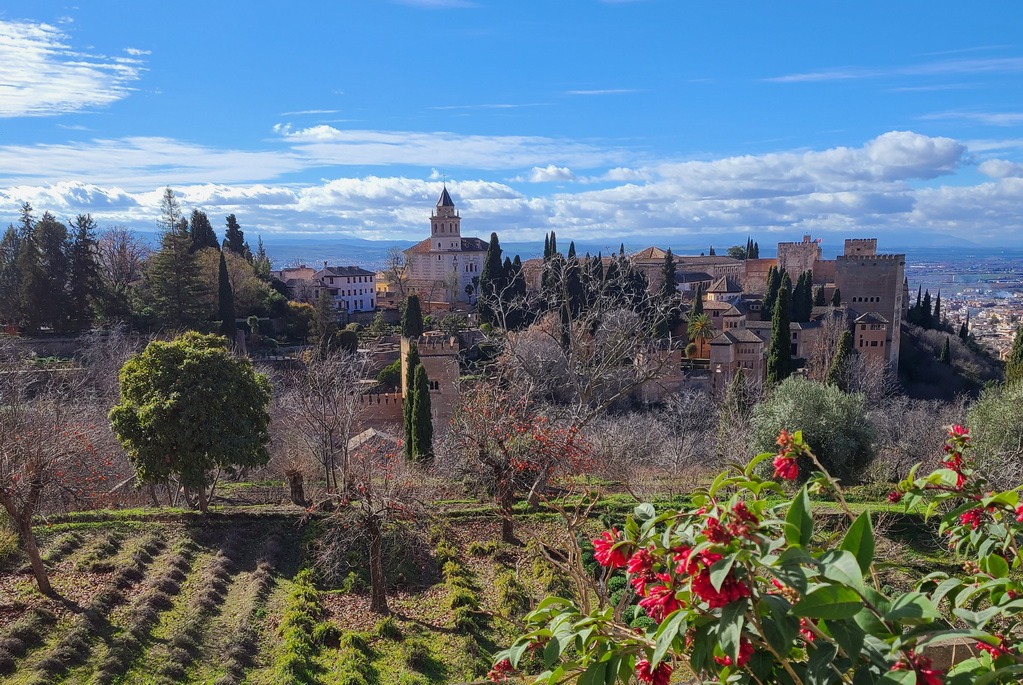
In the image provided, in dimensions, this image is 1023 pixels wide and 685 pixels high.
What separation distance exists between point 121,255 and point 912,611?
45500 millimetres

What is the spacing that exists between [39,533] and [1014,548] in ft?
42.2

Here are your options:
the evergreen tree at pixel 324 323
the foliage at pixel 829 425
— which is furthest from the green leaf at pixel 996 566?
the evergreen tree at pixel 324 323

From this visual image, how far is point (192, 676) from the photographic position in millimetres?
7930

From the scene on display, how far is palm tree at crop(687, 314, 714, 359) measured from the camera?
36875 millimetres

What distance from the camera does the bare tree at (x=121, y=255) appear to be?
3959 centimetres

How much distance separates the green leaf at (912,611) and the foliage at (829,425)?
14.8m

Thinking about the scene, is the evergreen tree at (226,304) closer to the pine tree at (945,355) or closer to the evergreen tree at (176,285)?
the evergreen tree at (176,285)

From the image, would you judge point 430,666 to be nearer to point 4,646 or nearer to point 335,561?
point 335,561

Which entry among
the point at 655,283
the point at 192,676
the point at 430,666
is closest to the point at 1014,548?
the point at 430,666

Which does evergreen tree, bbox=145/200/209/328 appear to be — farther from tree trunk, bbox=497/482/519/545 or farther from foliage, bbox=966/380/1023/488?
foliage, bbox=966/380/1023/488

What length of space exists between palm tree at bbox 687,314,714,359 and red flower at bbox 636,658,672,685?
36073 millimetres

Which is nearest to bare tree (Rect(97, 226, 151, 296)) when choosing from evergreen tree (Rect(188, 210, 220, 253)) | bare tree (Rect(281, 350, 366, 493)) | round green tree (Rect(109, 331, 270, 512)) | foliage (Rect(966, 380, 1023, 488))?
evergreen tree (Rect(188, 210, 220, 253))

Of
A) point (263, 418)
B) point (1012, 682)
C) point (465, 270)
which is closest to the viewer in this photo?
point (1012, 682)

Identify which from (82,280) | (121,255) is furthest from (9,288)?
(121,255)
